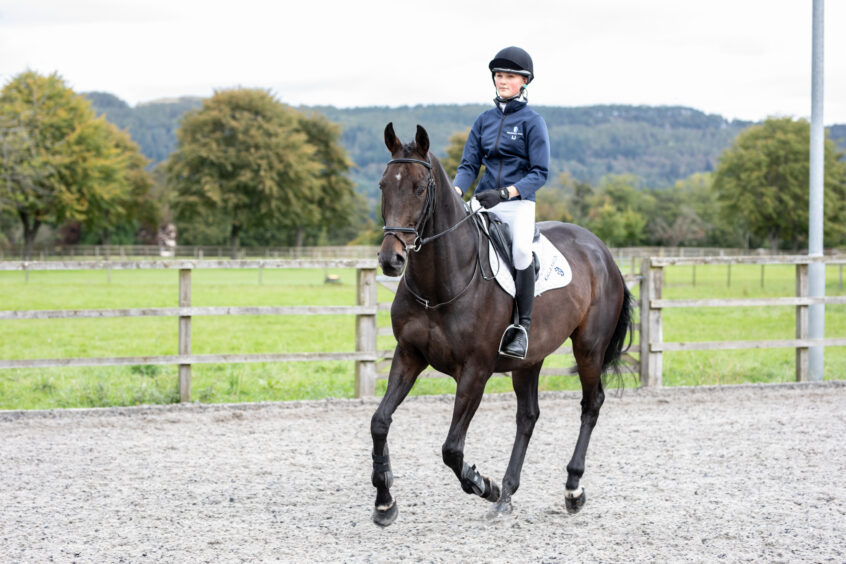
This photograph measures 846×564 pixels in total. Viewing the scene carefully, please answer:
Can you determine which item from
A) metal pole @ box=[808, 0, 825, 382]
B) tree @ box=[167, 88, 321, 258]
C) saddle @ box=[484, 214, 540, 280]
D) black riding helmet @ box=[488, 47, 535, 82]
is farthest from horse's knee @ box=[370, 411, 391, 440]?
tree @ box=[167, 88, 321, 258]

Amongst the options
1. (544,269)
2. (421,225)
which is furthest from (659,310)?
(421,225)

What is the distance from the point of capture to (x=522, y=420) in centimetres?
543

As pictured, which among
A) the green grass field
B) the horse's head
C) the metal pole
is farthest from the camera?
the metal pole

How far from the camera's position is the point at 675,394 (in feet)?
31.6

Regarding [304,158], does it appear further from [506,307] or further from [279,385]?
[506,307]

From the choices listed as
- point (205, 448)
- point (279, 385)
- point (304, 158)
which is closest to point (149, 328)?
point (279, 385)

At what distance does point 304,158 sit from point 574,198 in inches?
1595

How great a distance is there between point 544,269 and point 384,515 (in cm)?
183

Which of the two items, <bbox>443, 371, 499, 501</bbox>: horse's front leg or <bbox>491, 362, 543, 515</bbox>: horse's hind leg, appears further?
<bbox>491, 362, 543, 515</bbox>: horse's hind leg

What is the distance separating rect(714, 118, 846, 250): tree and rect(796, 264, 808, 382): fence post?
43.8m

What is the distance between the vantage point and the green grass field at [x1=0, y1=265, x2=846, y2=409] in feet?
31.2

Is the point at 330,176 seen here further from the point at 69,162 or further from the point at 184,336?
the point at 184,336

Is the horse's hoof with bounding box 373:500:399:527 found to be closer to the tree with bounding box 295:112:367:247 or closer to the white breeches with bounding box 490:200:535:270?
the white breeches with bounding box 490:200:535:270

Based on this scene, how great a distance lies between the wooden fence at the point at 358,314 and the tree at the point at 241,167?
157ft
